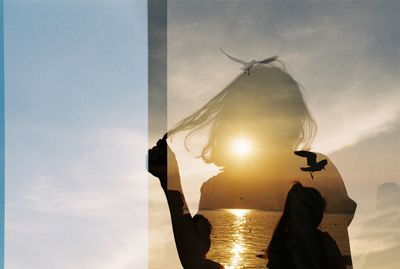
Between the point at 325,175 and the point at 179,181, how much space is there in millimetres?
572

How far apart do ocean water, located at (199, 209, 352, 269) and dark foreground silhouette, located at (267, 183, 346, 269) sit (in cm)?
3

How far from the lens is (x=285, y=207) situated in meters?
2.40

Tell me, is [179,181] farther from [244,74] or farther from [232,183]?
[244,74]

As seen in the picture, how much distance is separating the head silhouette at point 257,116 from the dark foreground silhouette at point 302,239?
22cm

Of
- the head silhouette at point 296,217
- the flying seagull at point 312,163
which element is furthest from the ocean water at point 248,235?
the flying seagull at point 312,163

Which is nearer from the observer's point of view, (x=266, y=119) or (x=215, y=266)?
(x=215, y=266)

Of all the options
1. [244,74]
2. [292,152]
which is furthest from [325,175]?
[244,74]

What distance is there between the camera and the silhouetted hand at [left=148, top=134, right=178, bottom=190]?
2350mm

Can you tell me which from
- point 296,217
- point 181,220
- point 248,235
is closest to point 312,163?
point 296,217

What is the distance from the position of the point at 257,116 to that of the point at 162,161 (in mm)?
441

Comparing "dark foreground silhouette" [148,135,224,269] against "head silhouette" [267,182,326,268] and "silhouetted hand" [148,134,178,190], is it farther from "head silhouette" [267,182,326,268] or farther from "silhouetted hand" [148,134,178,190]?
"head silhouette" [267,182,326,268]

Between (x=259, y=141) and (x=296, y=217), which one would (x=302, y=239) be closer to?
(x=296, y=217)

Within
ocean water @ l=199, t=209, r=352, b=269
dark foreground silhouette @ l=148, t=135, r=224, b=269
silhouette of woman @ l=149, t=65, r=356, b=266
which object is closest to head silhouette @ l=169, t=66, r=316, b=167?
silhouette of woman @ l=149, t=65, r=356, b=266

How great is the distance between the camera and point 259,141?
2.51 metres
